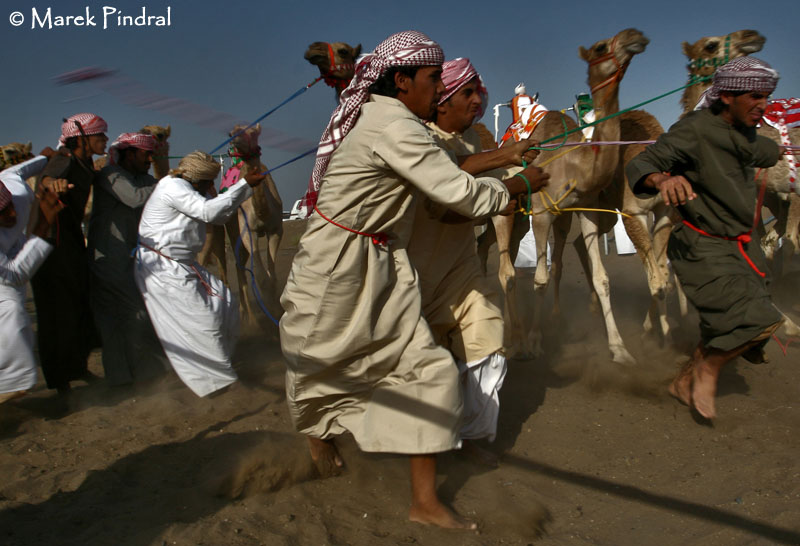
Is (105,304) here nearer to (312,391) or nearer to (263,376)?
(263,376)

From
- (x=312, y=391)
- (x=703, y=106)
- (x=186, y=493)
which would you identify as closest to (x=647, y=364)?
(x=703, y=106)

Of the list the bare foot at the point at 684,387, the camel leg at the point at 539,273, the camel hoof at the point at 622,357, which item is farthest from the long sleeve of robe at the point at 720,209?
the camel leg at the point at 539,273

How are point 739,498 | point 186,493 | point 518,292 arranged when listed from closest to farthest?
point 739,498, point 186,493, point 518,292

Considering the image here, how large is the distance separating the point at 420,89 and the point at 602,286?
12.8 feet

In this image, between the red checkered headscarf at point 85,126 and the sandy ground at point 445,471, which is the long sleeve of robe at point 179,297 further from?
the red checkered headscarf at point 85,126

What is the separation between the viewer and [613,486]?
3.81 meters

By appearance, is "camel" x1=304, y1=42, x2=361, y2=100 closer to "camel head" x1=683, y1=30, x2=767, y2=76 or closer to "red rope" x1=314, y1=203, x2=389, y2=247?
"red rope" x1=314, y1=203, x2=389, y2=247

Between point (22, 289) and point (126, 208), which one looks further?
point (126, 208)

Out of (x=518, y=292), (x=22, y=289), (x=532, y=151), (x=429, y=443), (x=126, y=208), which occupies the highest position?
(x=532, y=151)

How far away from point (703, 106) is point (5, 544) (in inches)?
173

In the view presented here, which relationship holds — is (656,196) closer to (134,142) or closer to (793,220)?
(793,220)

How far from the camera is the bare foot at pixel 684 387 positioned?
460 centimetres

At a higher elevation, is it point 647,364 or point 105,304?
point 105,304

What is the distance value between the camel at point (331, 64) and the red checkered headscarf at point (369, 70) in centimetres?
81
